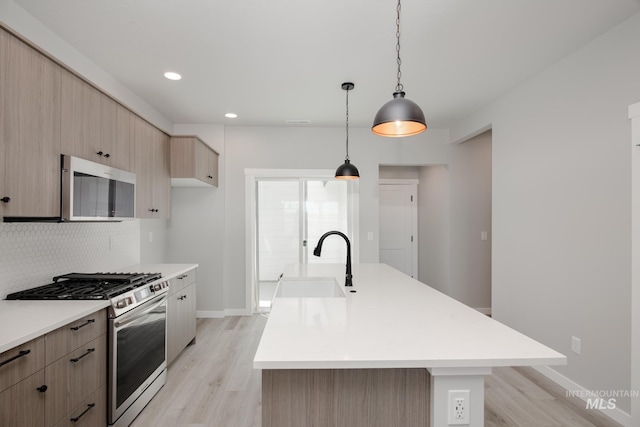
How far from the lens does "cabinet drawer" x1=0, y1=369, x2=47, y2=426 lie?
48.7 inches

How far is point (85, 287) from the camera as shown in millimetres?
2035

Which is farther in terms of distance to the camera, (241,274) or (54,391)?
(241,274)

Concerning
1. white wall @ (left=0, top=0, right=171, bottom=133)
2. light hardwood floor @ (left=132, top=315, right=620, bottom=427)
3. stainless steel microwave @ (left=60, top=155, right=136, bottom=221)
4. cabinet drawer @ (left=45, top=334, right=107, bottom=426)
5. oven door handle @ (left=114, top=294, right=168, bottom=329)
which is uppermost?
white wall @ (left=0, top=0, right=171, bottom=133)

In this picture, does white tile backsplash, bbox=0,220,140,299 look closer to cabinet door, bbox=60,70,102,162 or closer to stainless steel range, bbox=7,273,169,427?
stainless steel range, bbox=7,273,169,427

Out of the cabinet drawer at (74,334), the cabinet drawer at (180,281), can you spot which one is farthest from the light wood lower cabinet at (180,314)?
the cabinet drawer at (74,334)

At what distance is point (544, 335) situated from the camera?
2.70 m

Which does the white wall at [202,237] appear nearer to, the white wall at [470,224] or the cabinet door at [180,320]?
the cabinet door at [180,320]

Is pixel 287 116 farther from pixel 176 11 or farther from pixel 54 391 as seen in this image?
pixel 54 391

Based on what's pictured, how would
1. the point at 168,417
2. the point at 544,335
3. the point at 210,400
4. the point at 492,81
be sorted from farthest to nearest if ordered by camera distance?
the point at 492,81 < the point at 544,335 < the point at 210,400 < the point at 168,417

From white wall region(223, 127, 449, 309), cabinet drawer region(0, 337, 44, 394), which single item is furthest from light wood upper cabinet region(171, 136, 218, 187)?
cabinet drawer region(0, 337, 44, 394)

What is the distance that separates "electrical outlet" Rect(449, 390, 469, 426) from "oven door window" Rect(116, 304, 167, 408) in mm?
1918

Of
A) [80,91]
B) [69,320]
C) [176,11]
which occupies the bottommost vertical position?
[69,320]

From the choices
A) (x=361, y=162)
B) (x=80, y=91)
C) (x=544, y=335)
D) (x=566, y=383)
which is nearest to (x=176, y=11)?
(x=80, y=91)

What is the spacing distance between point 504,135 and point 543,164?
70cm
